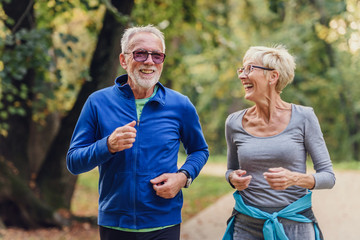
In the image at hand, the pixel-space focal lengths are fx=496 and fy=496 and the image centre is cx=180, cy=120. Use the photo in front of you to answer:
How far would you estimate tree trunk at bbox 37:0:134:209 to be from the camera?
27.3 feet

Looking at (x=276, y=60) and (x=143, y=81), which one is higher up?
(x=276, y=60)

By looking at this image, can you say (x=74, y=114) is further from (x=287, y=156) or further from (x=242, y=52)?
(x=242, y=52)

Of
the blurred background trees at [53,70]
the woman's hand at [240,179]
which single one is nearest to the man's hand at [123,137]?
the woman's hand at [240,179]

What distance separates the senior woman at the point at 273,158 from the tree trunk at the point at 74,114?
17.7 ft

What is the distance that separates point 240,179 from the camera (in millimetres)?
2914

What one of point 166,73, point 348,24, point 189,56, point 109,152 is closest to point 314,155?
point 109,152

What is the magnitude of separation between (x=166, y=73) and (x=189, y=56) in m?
15.4

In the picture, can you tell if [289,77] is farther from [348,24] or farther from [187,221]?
[348,24]

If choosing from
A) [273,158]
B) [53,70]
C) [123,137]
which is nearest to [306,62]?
[53,70]

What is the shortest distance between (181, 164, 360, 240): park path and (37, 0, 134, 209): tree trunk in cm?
234

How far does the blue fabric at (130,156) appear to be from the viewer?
9.55 feet

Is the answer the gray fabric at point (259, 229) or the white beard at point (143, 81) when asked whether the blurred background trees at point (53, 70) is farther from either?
the gray fabric at point (259, 229)

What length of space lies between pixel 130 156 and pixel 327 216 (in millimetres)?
7770

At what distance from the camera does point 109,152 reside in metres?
2.75
